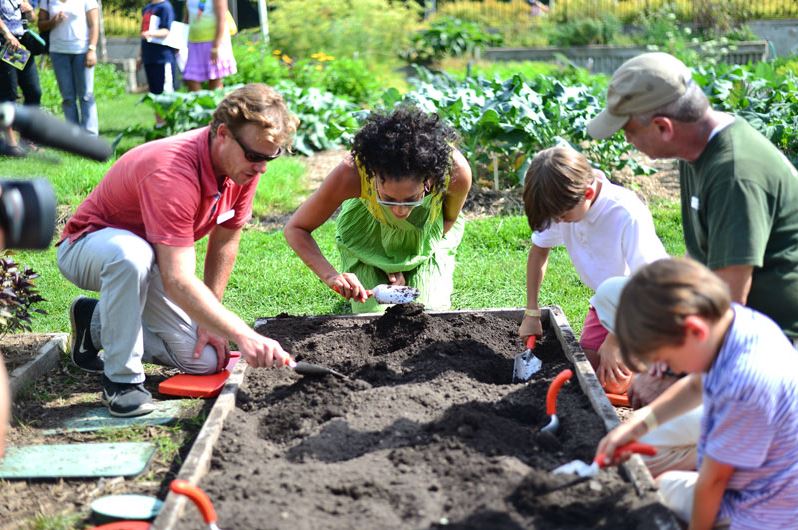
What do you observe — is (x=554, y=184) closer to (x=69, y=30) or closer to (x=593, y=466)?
(x=593, y=466)

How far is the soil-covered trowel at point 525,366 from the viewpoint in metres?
3.84

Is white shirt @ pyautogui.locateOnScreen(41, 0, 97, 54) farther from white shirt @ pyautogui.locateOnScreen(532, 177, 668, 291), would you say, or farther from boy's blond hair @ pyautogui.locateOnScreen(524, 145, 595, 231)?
boy's blond hair @ pyautogui.locateOnScreen(524, 145, 595, 231)

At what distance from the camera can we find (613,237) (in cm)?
379

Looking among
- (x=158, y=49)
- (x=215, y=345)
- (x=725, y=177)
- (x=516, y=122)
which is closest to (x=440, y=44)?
(x=158, y=49)

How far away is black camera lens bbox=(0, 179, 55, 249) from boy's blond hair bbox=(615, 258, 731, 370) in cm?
161

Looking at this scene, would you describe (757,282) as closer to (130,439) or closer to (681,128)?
(681,128)

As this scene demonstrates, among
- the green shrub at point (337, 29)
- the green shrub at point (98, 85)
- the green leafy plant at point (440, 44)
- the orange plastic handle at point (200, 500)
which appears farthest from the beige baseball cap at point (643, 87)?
the green leafy plant at point (440, 44)

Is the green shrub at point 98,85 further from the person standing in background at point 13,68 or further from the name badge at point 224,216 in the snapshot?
the name badge at point 224,216

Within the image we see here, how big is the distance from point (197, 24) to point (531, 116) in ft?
14.0

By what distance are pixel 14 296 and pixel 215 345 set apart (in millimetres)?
944

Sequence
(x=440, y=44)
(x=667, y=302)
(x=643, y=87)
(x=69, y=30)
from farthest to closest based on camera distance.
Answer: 1. (x=440, y=44)
2. (x=69, y=30)
3. (x=643, y=87)
4. (x=667, y=302)

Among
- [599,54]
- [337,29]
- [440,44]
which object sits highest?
[337,29]

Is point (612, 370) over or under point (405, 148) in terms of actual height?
under

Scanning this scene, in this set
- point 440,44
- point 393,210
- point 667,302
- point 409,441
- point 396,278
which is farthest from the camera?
point 440,44
